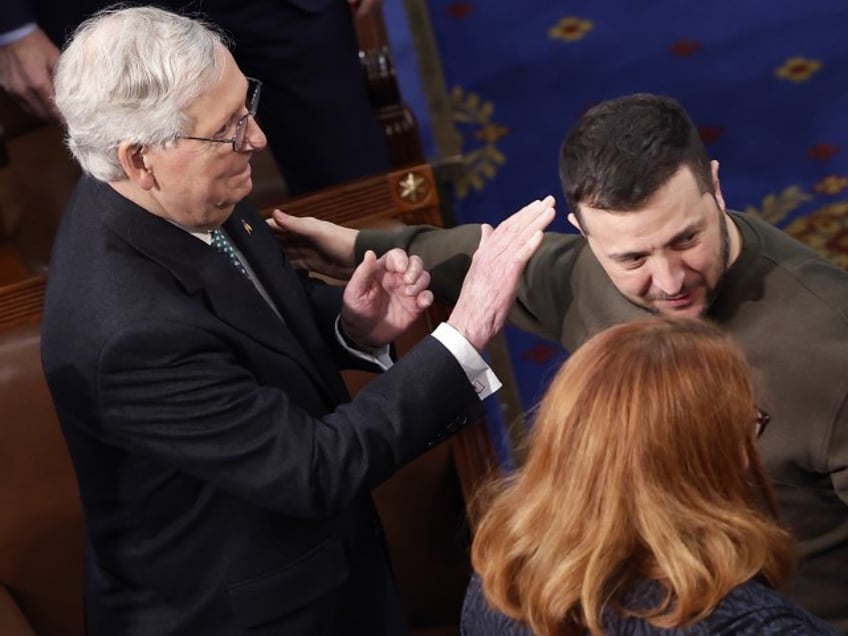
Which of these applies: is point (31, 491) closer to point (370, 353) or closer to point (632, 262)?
point (370, 353)

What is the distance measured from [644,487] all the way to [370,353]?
2.88 feet

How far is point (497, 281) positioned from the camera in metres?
1.92

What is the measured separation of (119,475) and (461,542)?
0.78 metres

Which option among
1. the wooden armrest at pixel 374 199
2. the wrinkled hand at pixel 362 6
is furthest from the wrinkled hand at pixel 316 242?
the wrinkled hand at pixel 362 6

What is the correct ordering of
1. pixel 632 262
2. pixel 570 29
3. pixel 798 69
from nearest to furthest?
pixel 632 262, pixel 798 69, pixel 570 29

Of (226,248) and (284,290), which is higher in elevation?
(226,248)

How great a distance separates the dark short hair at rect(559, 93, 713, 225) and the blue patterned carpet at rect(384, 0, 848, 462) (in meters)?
1.66

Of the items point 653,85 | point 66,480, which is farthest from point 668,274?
point 653,85

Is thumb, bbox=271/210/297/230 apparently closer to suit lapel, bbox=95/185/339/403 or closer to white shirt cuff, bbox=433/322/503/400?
suit lapel, bbox=95/185/339/403

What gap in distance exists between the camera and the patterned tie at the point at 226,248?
1.96 metres

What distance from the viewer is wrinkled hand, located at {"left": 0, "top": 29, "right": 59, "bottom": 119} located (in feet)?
8.57

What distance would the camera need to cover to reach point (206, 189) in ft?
6.03


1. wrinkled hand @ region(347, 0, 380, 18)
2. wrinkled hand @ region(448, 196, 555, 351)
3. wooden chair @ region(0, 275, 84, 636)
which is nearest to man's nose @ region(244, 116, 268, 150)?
wrinkled hand @ region(448, 196, 555, 351)

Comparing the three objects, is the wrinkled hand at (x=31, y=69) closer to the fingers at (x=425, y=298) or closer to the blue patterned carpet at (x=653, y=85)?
the fingers at (x=425, y=298)
